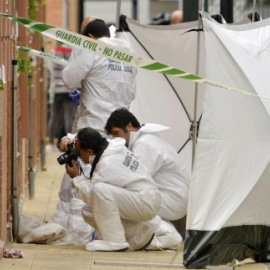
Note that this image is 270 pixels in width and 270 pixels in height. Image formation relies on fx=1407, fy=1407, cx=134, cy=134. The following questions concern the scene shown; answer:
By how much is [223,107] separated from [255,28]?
1021 millimetres

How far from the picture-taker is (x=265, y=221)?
10820 mm

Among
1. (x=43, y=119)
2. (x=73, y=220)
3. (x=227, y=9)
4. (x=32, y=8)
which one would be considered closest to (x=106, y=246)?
(x=73, y=220)

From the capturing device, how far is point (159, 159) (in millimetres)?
12133

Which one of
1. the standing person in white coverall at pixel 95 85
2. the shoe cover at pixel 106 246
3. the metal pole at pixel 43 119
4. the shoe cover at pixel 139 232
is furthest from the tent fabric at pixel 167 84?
the metal pole at pixel 43 119

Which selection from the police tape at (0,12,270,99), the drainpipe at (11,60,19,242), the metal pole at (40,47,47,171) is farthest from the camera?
the metal pole at (40,47,47,171)

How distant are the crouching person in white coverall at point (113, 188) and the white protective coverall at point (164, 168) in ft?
0.97

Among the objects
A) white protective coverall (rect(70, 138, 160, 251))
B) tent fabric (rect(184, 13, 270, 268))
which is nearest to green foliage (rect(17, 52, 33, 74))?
white protective coverall (rect(70, 138, 160, 251))

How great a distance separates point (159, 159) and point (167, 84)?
210 cm

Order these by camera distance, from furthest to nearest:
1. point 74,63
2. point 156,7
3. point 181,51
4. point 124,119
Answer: point 156,7 < point 181,51 < point 74,63 < point 124,119

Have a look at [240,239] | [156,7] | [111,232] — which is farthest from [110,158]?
[156,7]

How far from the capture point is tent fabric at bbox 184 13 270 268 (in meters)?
10.6

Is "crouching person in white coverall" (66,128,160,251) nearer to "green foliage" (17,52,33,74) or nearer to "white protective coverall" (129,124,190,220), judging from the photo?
"white protective coverall" (129,124,190,220)

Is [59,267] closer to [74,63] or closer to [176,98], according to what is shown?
[74,63]

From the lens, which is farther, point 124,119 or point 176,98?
point 176,98
